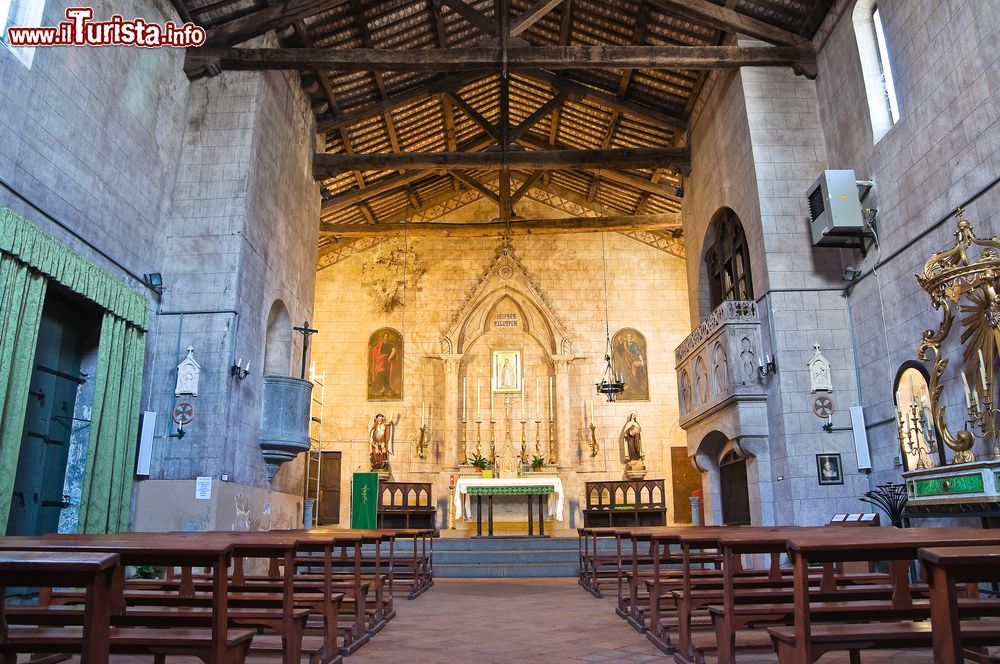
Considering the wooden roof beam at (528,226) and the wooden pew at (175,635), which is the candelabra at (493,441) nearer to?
the wooden roof beam at (528,226)

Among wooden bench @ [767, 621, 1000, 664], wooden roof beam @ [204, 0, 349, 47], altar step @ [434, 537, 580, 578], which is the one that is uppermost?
wooden roof beam @ [204, 0, 349, 47]

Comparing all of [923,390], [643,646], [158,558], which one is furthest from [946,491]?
[158,558]

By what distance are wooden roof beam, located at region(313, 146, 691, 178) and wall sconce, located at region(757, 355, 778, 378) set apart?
5.47 m

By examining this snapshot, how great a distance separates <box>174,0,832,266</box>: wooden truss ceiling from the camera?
1073 cm

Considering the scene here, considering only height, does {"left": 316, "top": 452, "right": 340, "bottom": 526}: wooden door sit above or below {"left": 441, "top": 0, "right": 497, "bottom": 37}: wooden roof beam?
below

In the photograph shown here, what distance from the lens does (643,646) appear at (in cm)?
481

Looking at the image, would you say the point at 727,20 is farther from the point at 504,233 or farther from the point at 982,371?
the point at 504,233

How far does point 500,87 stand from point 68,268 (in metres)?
9.85

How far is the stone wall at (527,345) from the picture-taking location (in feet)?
58.4

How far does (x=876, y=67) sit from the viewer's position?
9.22 m

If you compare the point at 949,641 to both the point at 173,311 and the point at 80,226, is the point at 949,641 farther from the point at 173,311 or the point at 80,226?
the point at 173,311

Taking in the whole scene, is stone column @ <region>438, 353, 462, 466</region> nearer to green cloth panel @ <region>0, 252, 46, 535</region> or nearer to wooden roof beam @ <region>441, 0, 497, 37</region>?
wooden roof beam @ <region>441, 0, 497, 37</region>

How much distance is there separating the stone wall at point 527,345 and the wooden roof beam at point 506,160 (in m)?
5.03

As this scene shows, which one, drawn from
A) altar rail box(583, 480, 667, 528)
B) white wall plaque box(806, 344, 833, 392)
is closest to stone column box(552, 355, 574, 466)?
altar rail box(583, 480, 667, 528)
